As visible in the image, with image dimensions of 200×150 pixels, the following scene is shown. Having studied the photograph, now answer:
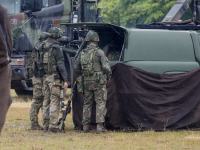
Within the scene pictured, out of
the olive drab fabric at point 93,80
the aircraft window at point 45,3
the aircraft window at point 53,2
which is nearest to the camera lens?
the olive drab fabric at point 93,80

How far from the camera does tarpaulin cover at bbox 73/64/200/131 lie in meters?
8.13

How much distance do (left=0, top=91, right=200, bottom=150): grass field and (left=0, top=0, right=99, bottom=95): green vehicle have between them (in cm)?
367

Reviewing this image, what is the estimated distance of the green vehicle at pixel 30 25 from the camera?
469 inches

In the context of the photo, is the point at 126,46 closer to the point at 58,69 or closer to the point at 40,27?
the point at 58,69

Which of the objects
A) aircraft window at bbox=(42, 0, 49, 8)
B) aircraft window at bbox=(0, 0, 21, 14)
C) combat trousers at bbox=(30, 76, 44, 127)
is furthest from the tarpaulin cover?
aircraft window at bbox=(42, 0, 49, 8)

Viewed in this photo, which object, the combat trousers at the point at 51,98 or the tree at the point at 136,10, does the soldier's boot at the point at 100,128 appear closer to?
the combat trousers at the point at 51,98

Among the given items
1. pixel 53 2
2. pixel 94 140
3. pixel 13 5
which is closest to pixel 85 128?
pixel 94 140

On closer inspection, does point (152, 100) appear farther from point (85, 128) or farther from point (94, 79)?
point (85, 128)

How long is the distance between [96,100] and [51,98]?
31.9 inches

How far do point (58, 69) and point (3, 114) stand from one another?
4.41 meters

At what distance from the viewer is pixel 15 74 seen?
39.1 feet

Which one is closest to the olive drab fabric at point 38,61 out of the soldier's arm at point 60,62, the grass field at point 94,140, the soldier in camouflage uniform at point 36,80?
the soldier in camouflage uniform at point 36,80

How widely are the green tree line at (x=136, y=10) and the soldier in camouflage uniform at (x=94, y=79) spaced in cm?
1603

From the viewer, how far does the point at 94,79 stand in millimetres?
7996
